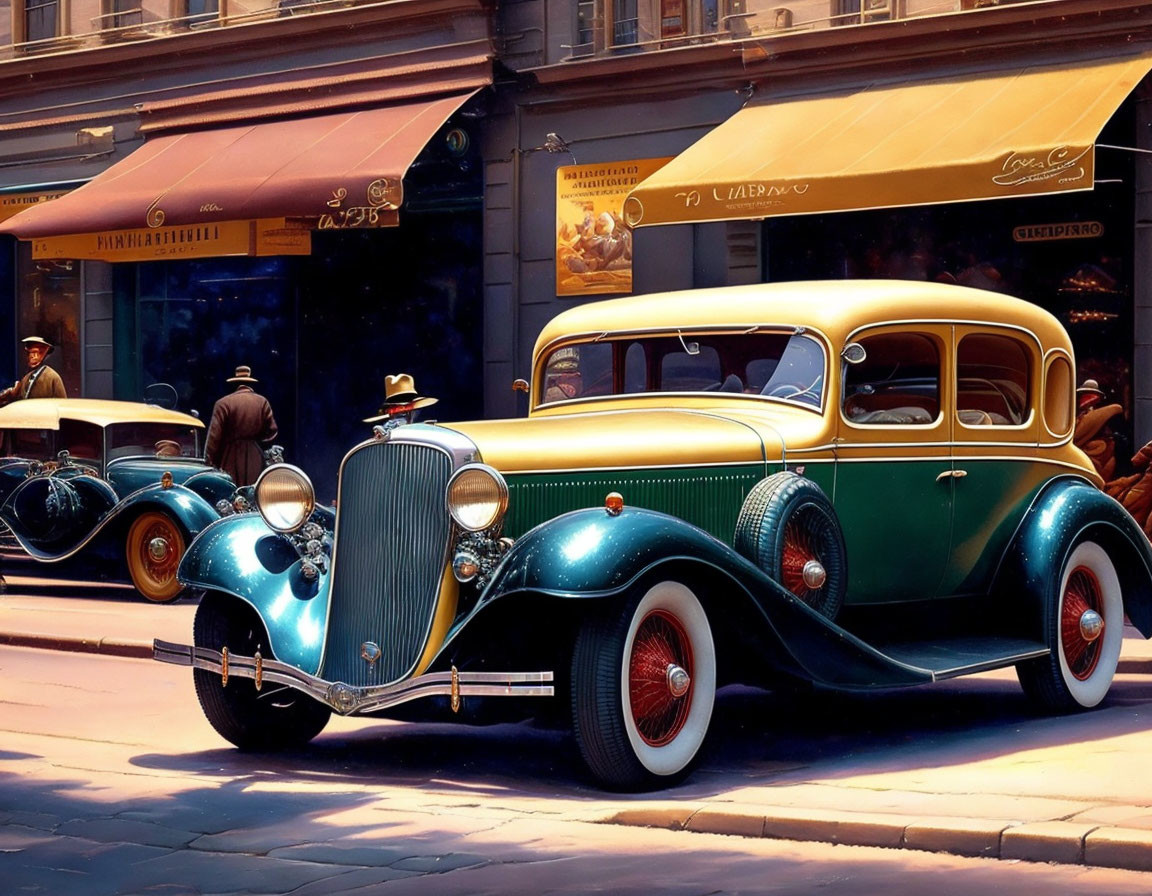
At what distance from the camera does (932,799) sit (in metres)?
6.32

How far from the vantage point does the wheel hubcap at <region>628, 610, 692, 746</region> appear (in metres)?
6.81

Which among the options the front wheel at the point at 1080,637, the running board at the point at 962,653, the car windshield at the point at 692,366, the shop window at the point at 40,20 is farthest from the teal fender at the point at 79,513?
the shop window at the point at 40,20

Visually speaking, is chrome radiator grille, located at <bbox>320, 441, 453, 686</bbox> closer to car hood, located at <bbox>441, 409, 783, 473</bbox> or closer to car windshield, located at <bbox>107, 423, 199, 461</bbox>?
car hood, located at <bbox>441, 409, 783, 473</bbox>

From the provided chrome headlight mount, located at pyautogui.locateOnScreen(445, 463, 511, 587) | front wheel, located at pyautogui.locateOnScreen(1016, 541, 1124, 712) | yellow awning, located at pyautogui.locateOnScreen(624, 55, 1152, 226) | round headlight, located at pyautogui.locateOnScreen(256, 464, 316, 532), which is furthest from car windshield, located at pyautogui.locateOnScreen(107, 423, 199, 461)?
chrome headlight mount, located at pyautogui.locateOnScreen(445, 463, 511, 587)

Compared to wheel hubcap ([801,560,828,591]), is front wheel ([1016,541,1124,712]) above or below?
below

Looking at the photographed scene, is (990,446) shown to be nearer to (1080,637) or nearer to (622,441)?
(1080,637)

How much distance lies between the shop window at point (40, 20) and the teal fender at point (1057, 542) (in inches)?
656

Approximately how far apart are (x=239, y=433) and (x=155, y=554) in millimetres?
2181

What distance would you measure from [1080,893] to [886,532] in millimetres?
3250

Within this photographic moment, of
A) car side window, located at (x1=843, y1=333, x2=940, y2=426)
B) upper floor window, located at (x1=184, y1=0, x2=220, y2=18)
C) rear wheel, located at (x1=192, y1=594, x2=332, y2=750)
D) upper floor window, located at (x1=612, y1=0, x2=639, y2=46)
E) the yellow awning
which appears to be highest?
upper floor window, located at (x1=184, y1=0, x2=220, y2=18)

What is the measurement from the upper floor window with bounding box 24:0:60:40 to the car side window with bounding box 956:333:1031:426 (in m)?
16.2

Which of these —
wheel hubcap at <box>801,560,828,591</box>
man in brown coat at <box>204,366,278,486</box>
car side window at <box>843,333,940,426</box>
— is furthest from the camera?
man in brown coat at <box>204,366,278,486</box>

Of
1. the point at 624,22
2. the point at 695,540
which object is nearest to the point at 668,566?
the point at 695,540

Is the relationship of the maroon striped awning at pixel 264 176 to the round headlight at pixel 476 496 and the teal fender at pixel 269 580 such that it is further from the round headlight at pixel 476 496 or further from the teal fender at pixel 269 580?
the round headlight at pixel 476 496
